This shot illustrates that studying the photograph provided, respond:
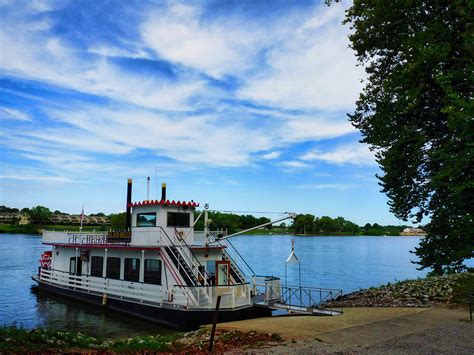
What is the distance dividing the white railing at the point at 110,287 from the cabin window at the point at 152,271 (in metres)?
0.40

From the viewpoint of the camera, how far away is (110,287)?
22.0 m

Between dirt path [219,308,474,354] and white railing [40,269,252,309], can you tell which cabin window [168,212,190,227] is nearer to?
white railing [40,269,252,309]

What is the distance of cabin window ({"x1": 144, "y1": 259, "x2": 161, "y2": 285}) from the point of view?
19609 millimetres

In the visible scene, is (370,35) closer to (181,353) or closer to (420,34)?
(420,34)

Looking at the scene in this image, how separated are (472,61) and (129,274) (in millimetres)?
19298

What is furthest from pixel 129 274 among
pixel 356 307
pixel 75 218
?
pixel 75 218

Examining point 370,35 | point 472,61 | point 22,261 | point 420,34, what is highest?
point 370,35

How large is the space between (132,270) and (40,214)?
516 ft

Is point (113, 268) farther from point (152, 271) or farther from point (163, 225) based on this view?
point (163, 225)

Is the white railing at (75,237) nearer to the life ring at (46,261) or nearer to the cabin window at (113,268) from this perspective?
the cabin window at (113,268)

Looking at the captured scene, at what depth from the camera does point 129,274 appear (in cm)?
2150

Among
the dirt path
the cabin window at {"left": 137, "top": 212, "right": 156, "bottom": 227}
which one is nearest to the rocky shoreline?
the dirt path

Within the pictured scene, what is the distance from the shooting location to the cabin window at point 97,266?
934 inches

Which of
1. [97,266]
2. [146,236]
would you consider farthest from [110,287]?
[146,236]
